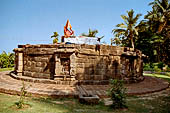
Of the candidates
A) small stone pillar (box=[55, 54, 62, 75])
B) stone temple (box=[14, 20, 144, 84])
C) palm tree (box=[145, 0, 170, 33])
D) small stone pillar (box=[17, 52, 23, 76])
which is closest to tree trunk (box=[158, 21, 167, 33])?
palm tree (box=[145, 0, 170, 33])

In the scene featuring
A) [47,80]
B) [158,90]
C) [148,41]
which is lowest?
[158,90]

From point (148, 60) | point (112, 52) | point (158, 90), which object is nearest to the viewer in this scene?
point (158, 90)

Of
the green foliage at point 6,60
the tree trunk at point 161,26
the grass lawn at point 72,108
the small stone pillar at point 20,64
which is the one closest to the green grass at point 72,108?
the grass lawn at point 72,108

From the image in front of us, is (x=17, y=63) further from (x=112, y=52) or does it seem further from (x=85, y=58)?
(x=112, y=52)

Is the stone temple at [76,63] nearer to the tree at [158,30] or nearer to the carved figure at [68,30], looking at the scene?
the carved figure at [68,30]

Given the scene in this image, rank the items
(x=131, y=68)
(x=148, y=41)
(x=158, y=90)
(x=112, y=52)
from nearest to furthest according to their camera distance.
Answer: (x=158, y=90)
(x=112, y=52)
(x=131, y=68)
(x=148, y=41)

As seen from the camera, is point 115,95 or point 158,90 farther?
point 158,90

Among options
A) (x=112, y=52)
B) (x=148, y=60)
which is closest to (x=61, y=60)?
(x=112, y=52)

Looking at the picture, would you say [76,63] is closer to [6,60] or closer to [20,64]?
[20,64]

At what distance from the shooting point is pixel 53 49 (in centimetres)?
862

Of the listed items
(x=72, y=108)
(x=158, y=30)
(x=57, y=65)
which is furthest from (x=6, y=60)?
(x=158, y=30)

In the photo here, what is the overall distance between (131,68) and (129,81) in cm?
109

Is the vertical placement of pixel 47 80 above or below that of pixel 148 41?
below

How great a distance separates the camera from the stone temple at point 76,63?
8180 millimetres
